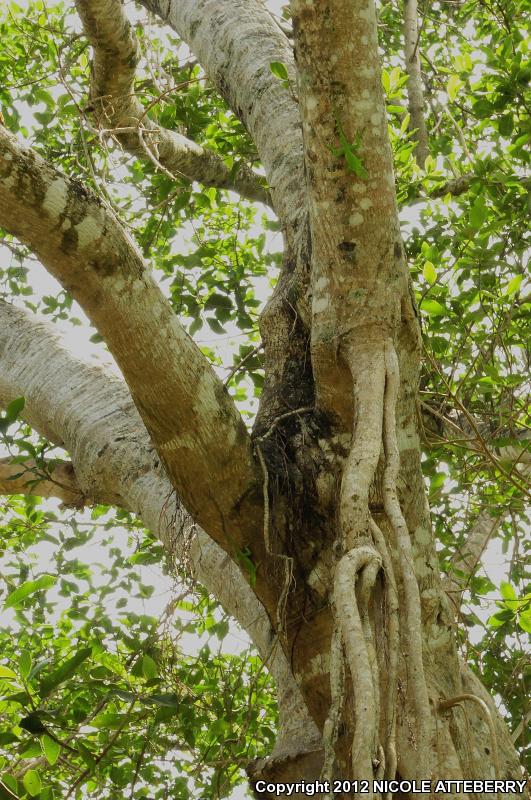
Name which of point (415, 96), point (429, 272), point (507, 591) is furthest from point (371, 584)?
point (415, 96)

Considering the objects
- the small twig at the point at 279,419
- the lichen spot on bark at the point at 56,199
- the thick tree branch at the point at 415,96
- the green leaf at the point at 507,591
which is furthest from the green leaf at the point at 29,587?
the thick tree branch at the point at 415,96

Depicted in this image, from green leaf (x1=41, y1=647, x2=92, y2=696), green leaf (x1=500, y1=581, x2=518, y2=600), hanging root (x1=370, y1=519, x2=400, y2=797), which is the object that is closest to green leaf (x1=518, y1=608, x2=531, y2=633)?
green leaf (x1=500, y1=581, x2=518, y2=600)

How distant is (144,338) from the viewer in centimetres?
162

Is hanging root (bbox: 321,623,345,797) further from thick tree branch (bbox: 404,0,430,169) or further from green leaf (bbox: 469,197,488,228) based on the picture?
thick tree branch (bbox: 404,0,430,169)

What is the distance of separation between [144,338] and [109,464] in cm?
91

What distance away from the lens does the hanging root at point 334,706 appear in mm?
1244

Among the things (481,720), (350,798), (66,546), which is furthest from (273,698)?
(350,798)

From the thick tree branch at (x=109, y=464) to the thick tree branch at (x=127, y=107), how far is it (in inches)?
30.8

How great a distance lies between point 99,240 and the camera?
156 cm

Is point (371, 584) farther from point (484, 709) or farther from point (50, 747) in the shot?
point (50, 747)

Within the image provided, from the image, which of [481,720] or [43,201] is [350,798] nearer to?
[481,720]

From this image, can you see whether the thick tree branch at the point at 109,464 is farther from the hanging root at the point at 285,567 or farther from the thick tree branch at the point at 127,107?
the thick tree branch at the point at 127,107

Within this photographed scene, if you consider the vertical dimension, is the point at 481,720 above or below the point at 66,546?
below

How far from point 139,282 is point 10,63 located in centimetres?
319
